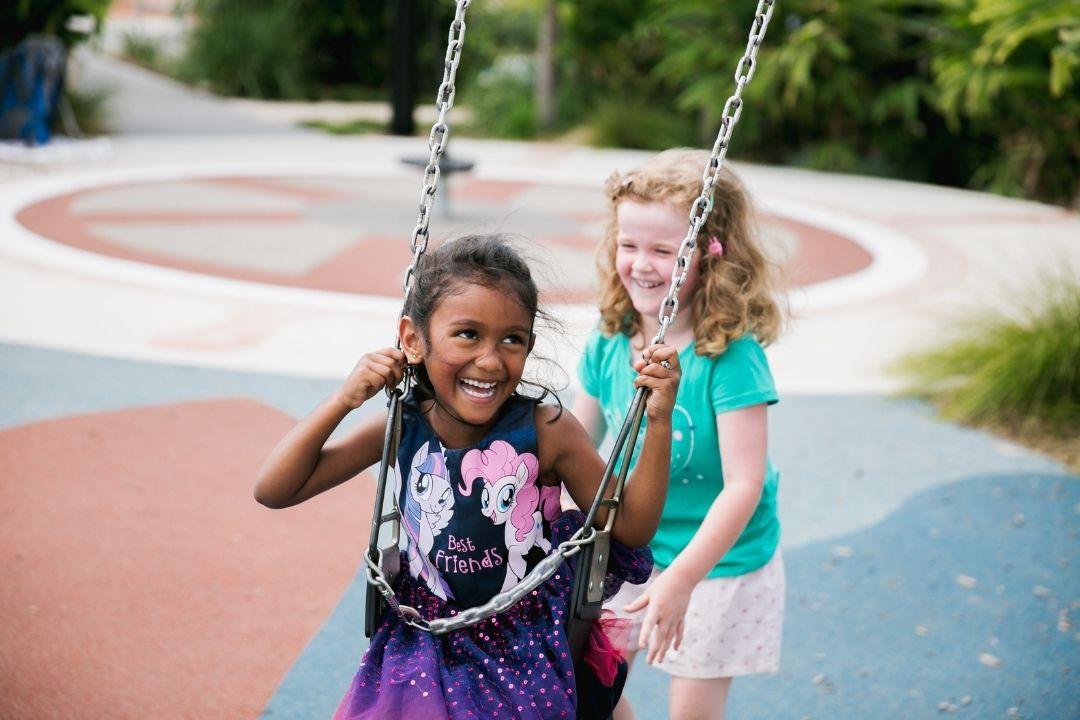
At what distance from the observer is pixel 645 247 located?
7.90ft

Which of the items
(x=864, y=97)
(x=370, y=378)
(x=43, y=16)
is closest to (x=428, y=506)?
(x=370, y=378)

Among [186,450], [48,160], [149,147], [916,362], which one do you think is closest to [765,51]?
[149,147]

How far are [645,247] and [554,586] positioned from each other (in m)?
0.79

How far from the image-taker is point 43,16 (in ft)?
42.9

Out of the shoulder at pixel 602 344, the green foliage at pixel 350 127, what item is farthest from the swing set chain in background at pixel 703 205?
the green foliage at pixel 350 127

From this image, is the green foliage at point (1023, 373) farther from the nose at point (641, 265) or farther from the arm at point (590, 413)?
the nose at point (641, 265)

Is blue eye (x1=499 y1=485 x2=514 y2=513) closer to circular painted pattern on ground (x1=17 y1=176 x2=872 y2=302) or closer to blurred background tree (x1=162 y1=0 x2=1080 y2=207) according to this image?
circular painted pattern on ground (x1=17 y1=176 x2=872 y2=302)

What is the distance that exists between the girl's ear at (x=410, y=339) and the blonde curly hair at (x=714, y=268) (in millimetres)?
673

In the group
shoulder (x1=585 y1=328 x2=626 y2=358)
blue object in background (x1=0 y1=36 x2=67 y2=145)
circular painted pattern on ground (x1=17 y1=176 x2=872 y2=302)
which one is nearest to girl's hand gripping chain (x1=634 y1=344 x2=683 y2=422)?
shoulder (x1=585 y1=328 x2=626 y2=358)

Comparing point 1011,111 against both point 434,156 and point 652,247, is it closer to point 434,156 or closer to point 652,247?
point 652,247

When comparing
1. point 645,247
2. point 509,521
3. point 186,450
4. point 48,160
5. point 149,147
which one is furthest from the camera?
point 149,147

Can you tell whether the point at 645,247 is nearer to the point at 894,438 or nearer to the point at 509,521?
the point at 509,521

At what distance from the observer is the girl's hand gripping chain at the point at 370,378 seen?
1.88m

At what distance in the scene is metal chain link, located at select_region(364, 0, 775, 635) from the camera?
1863 millimetres
